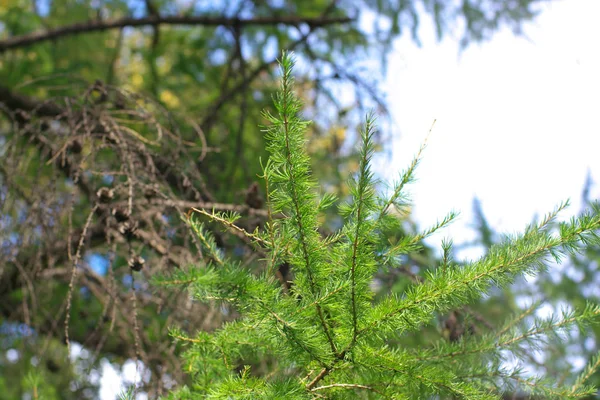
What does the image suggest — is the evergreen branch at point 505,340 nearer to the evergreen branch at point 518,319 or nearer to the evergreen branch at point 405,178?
the evergreen branch at point 518,319

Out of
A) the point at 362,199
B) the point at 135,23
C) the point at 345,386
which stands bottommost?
the point at 345,386

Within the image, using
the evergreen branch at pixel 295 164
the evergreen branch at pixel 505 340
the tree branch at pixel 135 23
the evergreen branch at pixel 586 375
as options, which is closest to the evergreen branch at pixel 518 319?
the evergreen branch at pixel 505 340

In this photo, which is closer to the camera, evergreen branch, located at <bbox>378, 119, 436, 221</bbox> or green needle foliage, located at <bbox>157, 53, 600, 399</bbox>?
green needle foliage, located at <bbox>157, 53, 600, 399</bbox>

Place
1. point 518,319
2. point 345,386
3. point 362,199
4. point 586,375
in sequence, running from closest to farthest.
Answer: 1. point 362,199
2. point 345,386
3. point 586,375
4. point 518,319

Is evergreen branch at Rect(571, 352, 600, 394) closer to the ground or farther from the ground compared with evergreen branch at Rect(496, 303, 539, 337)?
closer to the ground

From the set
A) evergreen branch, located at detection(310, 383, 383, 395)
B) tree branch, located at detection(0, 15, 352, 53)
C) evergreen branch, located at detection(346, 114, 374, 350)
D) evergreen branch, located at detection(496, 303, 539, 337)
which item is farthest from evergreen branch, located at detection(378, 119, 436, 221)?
tree branch, located at detection(0, 15, 352, 53)

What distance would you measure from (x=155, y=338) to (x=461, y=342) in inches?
59.3

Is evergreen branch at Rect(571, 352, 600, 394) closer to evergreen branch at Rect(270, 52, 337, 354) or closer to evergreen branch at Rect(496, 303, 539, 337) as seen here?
evergreen branch at Rect(496, 303, 539, 337)

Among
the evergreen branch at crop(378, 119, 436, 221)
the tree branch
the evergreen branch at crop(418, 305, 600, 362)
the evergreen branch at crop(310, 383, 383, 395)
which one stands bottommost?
Answer: the evergreen branch at crop(310, 383, 383, 395)

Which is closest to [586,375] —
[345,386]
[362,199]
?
[345,386]

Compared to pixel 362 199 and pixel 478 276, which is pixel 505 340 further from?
pixel 362 199

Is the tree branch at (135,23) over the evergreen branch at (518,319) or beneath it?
over

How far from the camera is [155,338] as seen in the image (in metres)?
2.66

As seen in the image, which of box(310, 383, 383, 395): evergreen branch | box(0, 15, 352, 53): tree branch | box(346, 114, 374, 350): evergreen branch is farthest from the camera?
box(0, 15, 352, 53): tree branch
